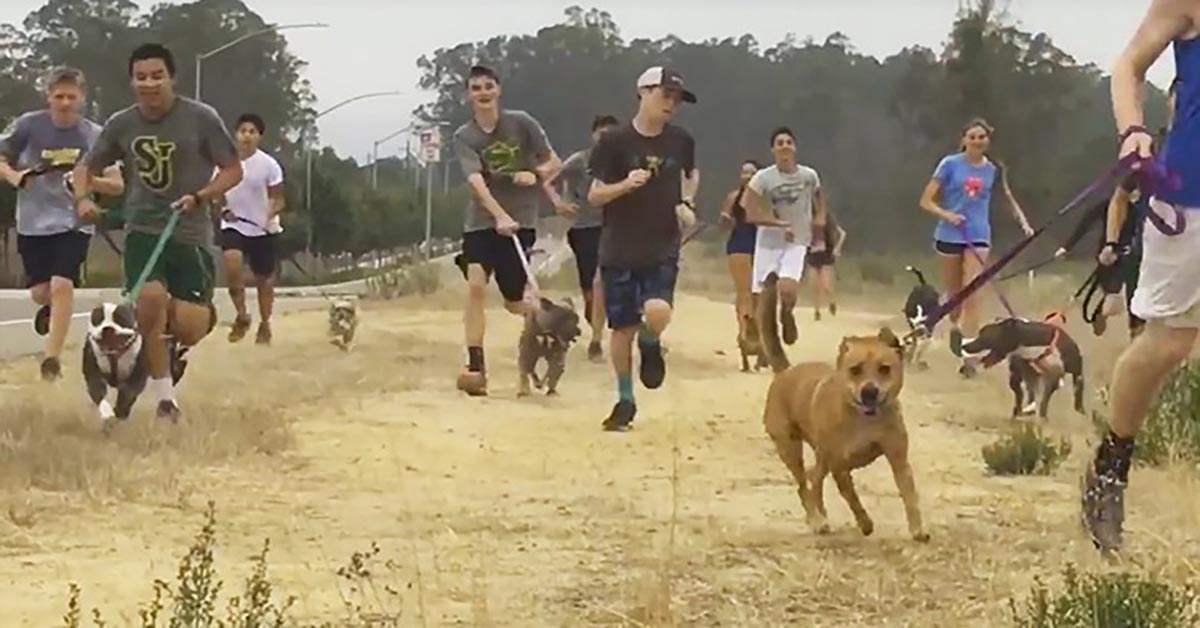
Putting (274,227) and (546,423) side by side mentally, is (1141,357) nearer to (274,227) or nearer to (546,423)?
(546,423)

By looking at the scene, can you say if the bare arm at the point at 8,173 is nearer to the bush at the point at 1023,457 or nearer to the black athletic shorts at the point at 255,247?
the black athletic shorts at the point at 255,247

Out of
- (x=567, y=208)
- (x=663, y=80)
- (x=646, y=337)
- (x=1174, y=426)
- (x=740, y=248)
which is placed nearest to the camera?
(x=1174, y=426)

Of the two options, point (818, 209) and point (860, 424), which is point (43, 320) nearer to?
point (818, 209)

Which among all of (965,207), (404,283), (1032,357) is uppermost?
(965,207)

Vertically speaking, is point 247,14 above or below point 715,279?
above

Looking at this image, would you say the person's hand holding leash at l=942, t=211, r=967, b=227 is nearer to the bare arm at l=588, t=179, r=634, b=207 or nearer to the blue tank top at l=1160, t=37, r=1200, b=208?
the bare arm at l=588, t=179, r=634, b=207

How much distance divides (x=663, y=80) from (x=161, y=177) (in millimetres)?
2428

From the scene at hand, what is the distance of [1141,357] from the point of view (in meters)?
5.26

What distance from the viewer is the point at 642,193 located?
902 centimetres

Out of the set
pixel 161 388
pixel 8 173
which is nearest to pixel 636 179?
pixel 161 388

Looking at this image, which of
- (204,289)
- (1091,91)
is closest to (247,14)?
(1091,91)

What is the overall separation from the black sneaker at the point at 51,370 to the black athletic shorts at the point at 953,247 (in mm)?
5861

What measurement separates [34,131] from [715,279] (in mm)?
32186

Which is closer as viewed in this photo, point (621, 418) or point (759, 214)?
point (621, 418)
